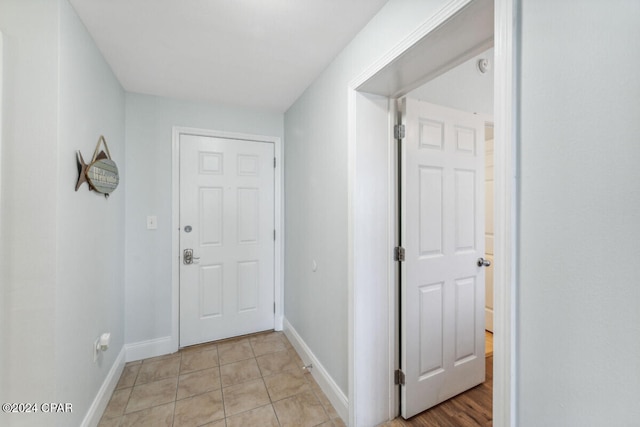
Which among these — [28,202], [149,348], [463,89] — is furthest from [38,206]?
[463,89]

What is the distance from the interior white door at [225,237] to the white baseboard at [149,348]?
0.40 ft

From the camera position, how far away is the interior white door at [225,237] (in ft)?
8.34

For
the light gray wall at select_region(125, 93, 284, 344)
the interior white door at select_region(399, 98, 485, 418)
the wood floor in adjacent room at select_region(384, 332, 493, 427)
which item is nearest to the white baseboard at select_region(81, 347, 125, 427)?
the light gray wall at select_region(125, 93, 284, 344)

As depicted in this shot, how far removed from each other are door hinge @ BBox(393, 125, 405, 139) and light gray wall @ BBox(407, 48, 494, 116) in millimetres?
224

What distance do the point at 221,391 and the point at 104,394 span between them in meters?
0.72

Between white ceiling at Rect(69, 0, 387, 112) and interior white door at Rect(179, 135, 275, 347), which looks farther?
interior white door at Rect(179, 135, 275, 347)

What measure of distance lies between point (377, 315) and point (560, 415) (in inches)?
37.5

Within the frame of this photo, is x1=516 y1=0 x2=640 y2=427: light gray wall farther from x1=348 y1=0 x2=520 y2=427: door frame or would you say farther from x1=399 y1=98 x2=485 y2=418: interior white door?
x1=399 y1=98 x2=485 y2=418: interior white door

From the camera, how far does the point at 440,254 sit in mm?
1762

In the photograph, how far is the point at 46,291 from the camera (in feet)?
3.94

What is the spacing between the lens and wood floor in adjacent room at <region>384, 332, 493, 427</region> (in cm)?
164

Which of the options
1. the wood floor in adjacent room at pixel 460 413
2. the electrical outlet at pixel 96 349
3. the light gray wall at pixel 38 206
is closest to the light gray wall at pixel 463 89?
the light gray wall at pixel 38 206

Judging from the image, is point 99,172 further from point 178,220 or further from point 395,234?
point 395,234

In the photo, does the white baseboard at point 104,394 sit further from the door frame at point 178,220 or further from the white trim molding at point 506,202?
the white trim molding at point 506,202
